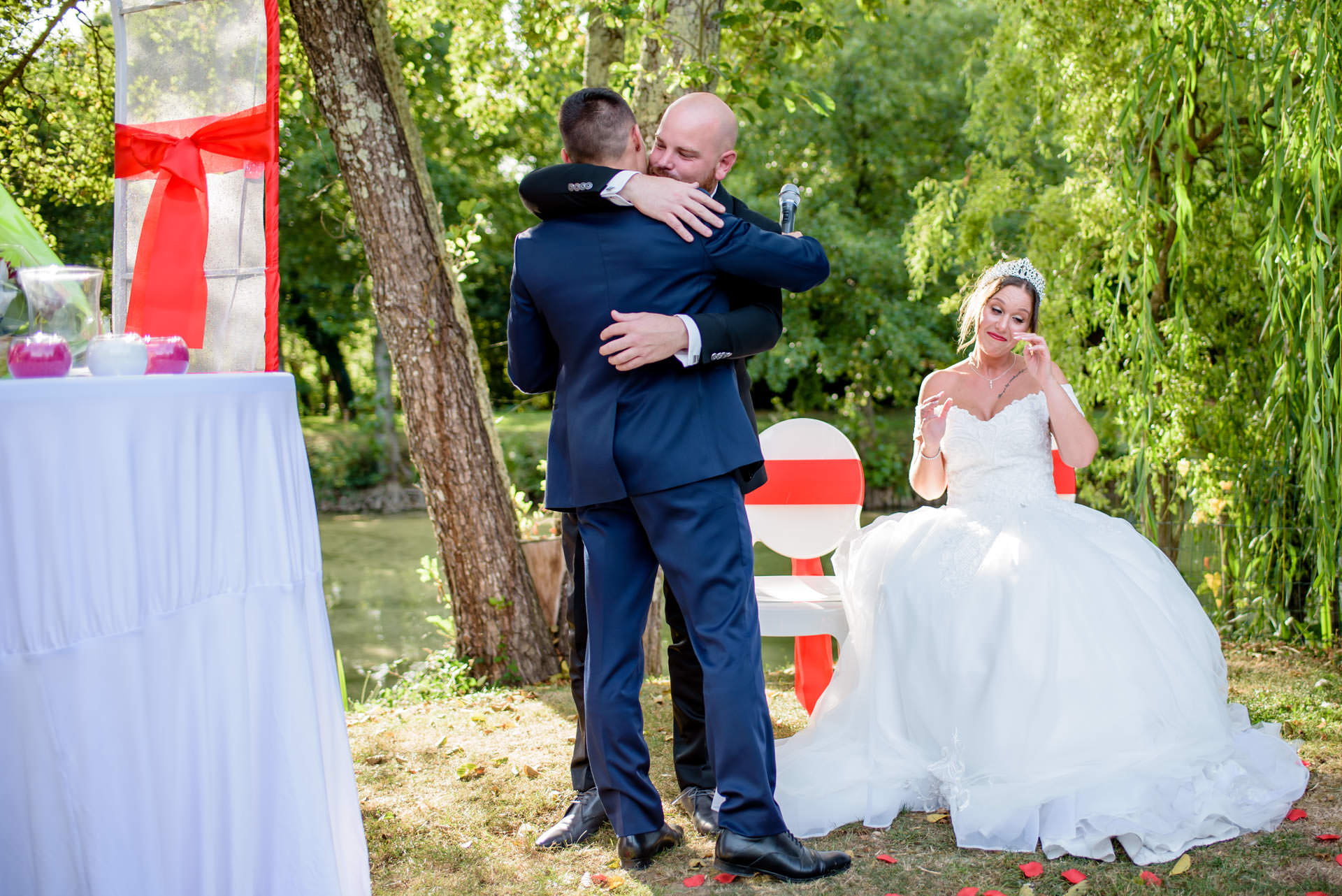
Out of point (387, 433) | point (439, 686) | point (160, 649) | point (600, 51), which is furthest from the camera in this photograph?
point (387, 433)

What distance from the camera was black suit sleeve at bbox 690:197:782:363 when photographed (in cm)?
230

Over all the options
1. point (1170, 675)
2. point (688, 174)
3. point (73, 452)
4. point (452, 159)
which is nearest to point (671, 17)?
point (688, 174)

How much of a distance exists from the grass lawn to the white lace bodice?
993 millimetres

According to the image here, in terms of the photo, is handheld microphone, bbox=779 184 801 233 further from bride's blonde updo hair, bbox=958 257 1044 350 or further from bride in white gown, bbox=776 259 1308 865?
bride's blonde updo hair, bbox=958 257 1044 350

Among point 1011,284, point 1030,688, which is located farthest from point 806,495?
point 1030,688

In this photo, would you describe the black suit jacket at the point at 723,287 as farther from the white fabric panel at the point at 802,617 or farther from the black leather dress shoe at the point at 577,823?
the black leather dress shoe at the point at 577,823

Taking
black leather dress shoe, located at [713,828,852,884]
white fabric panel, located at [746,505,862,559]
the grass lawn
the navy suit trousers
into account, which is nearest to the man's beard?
the navy suit trousers

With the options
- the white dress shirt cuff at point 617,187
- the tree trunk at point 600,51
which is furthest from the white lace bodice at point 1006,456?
the tree trunk at point 600,51

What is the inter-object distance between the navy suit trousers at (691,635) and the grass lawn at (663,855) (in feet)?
0.59

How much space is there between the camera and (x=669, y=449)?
2307mm

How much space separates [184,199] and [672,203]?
4.05 feet

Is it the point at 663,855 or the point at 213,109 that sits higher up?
the point at 213,109

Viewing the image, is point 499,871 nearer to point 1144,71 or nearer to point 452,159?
point 1144,71

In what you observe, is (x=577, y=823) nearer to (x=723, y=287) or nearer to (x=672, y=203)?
(x=723, y=287)
